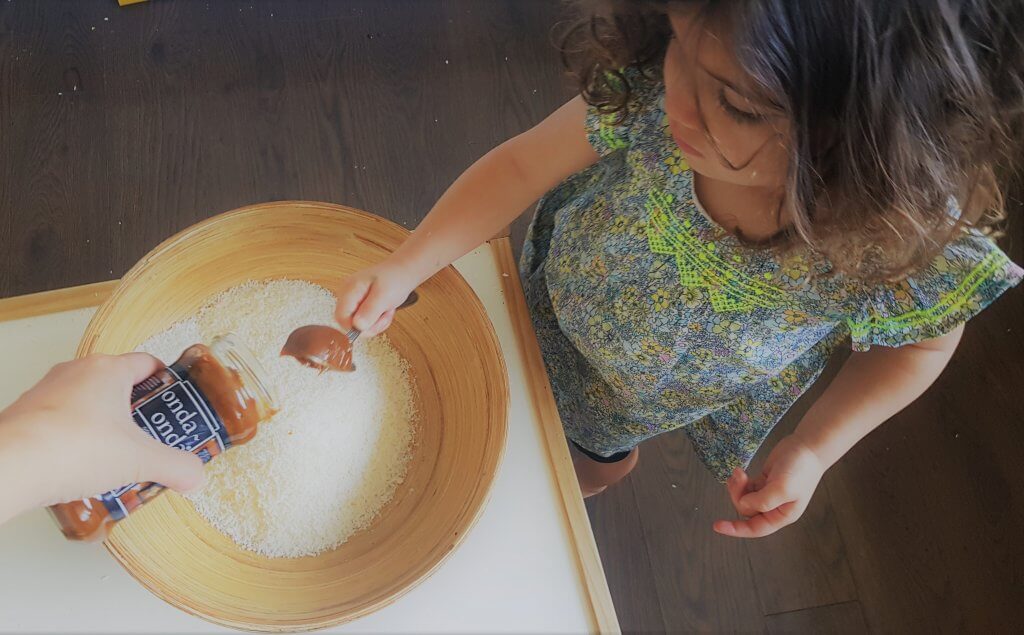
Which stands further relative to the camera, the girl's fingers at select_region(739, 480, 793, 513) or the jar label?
the girl's fingers at select_region(739, 480, 793, 513)

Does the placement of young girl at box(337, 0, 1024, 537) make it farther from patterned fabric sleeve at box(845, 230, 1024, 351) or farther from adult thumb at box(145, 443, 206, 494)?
adult thumb at box(145, 443, 206, 494)

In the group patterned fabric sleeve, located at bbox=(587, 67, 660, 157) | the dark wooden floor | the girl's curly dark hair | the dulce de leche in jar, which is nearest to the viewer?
the girl's curly dark hair

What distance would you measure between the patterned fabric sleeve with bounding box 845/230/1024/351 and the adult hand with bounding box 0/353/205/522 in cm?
54

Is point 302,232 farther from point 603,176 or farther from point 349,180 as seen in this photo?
point 349,180

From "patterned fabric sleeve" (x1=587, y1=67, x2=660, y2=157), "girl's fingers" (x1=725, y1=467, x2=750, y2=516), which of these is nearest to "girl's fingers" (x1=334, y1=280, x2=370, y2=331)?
"patterned fabric sleeve" (x1=587, y1=67, x2=660, y2=157)

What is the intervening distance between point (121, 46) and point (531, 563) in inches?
52.6

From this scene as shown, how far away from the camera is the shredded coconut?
27.2 inches

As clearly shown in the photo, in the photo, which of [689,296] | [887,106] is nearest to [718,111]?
[887,106]

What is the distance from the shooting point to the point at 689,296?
0.70 meters

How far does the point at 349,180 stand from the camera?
1443 mm

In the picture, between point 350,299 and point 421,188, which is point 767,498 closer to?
point 350,299

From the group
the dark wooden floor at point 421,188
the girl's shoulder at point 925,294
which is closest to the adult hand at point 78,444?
the girl's shoulder at point 925,294

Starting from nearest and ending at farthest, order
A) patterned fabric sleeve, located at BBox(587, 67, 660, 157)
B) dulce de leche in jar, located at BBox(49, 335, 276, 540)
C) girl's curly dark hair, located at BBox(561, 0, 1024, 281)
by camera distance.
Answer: girl's curly dark hair, located at BBox(561, 0, 1024, 281) → dulce de leche in jar, located at BBox(49, 335, 276, 540) → patterned fabric sleeve, located at BBox(587, 67, 660, 157)

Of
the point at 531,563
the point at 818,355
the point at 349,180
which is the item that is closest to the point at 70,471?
the point at 531,563
